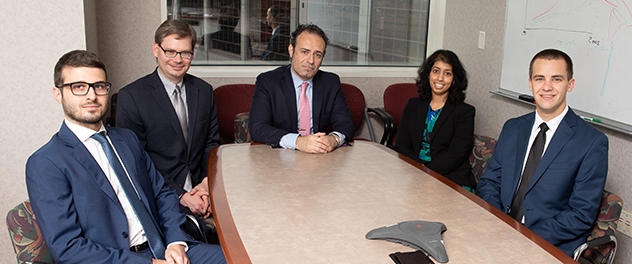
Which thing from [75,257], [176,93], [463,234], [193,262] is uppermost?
[176,93]

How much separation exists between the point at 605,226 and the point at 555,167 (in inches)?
11.1

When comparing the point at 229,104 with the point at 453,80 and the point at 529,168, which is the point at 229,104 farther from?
the point at 529,168

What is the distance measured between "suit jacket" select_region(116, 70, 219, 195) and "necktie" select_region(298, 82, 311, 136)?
50 centimetres

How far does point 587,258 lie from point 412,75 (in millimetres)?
2587

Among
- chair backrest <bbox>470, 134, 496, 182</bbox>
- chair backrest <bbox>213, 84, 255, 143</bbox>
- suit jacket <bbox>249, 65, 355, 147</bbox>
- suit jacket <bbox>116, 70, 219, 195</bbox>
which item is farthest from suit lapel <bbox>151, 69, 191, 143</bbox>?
chair backrest <bbox>470, 134, 496, 182</bbox>

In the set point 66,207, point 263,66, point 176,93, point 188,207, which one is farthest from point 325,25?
point 66,207

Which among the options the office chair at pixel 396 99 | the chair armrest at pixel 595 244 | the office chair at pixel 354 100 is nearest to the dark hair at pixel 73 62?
the chair armrest at pixel 595 244

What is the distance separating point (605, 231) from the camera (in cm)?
214

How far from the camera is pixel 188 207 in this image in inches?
106

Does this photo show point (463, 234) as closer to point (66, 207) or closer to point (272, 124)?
point (66, 207)

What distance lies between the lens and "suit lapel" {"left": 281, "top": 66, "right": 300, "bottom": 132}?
125 inches

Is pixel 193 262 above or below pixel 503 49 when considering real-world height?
below

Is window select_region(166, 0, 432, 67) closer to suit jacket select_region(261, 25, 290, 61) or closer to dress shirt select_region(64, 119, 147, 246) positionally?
suit jacket select_region(261, 25, 290, 61)

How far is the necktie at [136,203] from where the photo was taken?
6.66 ft
